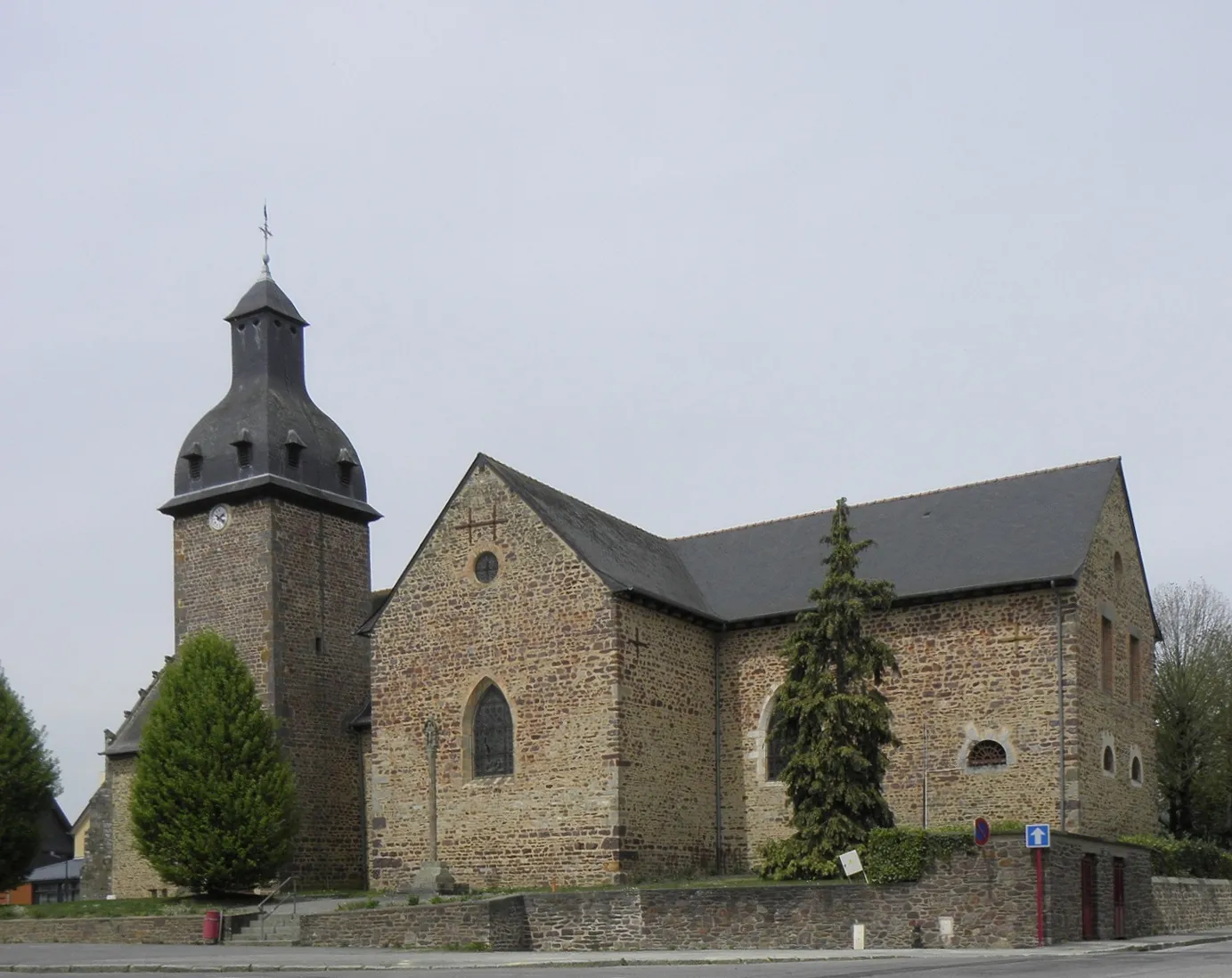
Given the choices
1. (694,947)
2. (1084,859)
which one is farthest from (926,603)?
(694,947)

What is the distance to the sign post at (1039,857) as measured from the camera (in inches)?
876

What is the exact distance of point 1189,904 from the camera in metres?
28.8

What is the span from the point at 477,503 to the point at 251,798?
8.19 meters

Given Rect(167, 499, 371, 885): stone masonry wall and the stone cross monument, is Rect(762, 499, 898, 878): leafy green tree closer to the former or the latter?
the stone cross monument

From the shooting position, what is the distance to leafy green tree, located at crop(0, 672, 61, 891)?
124 feet

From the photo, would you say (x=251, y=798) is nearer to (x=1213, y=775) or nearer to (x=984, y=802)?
(x=984, y=802)

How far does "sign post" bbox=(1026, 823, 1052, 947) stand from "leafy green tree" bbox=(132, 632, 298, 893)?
56.4 ft

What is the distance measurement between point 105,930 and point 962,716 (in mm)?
16765

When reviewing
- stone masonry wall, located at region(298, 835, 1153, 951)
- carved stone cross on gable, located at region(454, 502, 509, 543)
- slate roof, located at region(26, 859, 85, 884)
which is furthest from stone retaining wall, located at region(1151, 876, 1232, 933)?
slate roof, located at region(26, 859, 85, 884)

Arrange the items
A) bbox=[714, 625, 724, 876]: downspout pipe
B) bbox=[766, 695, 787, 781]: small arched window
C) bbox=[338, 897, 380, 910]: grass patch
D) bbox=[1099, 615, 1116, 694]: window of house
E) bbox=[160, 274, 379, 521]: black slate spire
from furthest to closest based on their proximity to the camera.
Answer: bbox=[160, 274, 379, 521]: black slate spire < bbox=[714, 625, 724, 876]: downspout pipe < bbox=[766, 695, 787, 781]: small arched window < bbox=[1099, 615, 1116, 694]: window of house < bbox=[338, 897, 380, 910]: grass patch

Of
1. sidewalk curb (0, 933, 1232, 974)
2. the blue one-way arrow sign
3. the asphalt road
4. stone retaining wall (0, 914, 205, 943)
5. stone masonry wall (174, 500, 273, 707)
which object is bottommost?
stone retaining wall (0, 914, 205, 943)

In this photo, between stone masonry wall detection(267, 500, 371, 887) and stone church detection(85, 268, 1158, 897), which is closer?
stone church detection(85, 268, 1158, 897)

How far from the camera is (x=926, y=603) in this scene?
29922mm

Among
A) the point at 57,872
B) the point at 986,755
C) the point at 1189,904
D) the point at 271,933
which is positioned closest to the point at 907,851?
the point at 986,755
